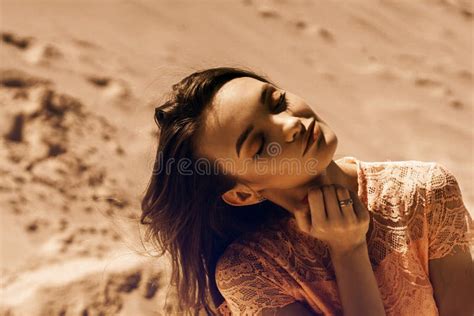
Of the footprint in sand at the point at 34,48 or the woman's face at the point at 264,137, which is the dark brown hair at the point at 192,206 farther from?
the footprint in sand at the point at 34,48

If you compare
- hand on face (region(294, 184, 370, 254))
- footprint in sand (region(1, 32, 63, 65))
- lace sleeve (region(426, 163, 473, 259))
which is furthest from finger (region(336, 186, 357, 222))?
footprint in sand (region(1, 32, 63, 65))

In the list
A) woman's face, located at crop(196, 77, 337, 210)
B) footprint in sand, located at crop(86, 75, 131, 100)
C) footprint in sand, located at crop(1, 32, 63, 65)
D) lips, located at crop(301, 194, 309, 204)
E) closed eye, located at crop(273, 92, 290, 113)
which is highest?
closed eye, located at crop(273, 92, 290, 113)

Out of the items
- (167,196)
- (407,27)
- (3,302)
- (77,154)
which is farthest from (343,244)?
(407,27)

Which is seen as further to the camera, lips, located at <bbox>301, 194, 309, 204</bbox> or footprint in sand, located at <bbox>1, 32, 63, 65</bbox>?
footprint in sand, located at <bbox>1, 32, 63, 65</bbox>

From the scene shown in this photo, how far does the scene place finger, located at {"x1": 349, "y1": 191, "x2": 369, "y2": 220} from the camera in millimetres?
1902

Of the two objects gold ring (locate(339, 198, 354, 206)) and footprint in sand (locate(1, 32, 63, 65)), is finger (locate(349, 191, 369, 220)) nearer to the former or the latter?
gold ring (locate(339, 198, 354, 206))

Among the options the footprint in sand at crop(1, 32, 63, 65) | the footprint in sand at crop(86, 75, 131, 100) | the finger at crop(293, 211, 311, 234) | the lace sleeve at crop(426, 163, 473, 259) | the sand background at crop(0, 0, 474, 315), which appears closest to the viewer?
the finger at crop(293, 211, 311, 234)

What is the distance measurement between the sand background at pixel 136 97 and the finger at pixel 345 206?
1.20 meters

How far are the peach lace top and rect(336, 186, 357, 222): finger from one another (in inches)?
7.9

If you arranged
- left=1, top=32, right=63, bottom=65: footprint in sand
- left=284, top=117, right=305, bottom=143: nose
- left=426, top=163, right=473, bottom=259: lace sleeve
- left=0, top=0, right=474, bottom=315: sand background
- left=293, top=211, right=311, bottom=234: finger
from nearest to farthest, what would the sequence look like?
1. left=284, top=117, right=305, bottom=143: nose
2. left=293, top=211, right=311, bottom=234: finger
3. left=426, top=163, right=473, bottom=259: lace sleeve
4. left=0, top=0, right=474, bottom=315: sand background
5. left=1, top=32, right=63, bottom=65: footprint in sand

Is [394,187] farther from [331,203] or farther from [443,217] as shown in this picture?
[331,203]

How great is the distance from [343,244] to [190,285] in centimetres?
58

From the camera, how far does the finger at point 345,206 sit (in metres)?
1.88

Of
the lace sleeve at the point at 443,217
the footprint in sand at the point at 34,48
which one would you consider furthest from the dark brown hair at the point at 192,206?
the footprint in sand at the point at 34,48
